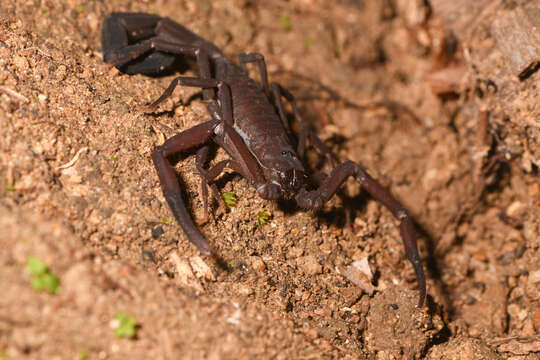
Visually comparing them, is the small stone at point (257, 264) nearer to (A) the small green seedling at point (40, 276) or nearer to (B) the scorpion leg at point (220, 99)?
(B) the scorpion leg at point (220, 99)

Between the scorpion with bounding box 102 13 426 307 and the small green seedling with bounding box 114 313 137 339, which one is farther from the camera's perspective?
the scorpion with bounding box 102 13 426 307

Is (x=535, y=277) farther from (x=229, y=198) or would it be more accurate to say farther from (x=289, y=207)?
(x=229, y=198)

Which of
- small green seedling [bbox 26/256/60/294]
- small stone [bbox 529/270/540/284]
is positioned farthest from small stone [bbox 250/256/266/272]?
small stone [bbox 529/270/540/284]

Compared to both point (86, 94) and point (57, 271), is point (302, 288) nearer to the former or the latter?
point (57, 271)

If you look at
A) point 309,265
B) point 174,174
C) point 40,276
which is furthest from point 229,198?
point 40,276

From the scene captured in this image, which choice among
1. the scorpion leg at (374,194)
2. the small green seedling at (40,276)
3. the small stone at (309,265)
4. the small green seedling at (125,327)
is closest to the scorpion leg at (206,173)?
the scorpion leg at (374,194)

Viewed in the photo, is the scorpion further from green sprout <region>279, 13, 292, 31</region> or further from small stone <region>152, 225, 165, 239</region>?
green sprout <region>279, 13, 292, 31</region>

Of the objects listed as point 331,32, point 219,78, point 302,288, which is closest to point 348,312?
point 302,288
